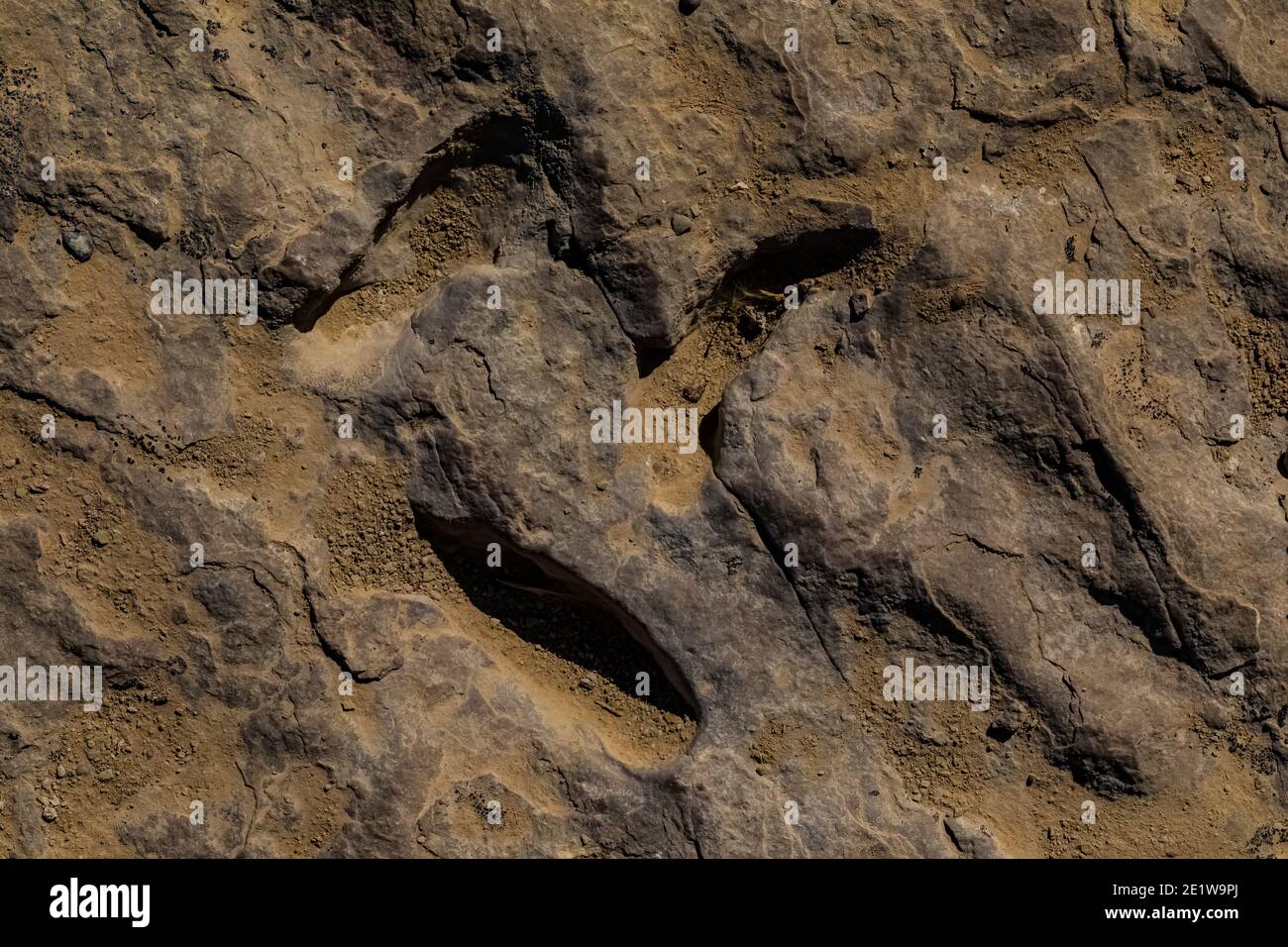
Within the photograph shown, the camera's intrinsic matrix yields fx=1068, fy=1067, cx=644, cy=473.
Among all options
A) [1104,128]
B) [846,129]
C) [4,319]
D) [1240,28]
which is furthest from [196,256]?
[1240,28]

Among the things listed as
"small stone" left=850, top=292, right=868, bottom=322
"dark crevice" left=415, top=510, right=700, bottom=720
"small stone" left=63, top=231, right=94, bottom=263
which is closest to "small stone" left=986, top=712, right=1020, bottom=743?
"dark crevice" left=415, top=510, right=700, bottom=720

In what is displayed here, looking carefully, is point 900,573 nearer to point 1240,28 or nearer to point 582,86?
point 582,86

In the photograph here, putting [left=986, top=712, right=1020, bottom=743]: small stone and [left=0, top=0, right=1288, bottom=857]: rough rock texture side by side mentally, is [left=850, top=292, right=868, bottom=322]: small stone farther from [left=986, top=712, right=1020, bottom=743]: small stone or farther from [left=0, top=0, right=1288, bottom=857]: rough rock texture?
[left=986, top=712, right=1020, bottom=743]: small stone

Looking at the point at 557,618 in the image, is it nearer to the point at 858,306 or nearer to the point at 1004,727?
the point at 858,306

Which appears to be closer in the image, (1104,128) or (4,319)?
(4,319)

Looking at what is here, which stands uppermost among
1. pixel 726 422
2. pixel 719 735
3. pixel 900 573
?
pixel 726 422

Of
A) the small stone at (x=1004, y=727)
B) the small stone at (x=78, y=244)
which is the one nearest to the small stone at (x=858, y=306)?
the small stone at (x=1004, y=727)

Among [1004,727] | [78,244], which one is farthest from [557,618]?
[78,244]
